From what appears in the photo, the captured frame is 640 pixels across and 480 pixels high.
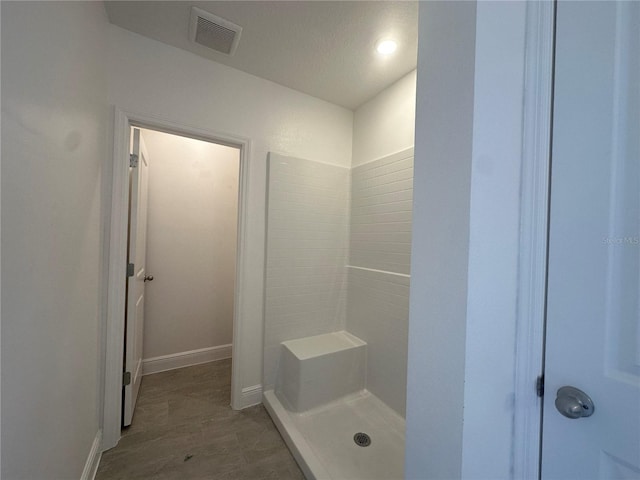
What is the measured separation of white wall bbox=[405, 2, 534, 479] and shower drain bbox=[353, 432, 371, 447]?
106 cm


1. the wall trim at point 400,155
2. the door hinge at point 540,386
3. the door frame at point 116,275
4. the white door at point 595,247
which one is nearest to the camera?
the white door at point 595,247

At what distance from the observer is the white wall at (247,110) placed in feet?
5.12

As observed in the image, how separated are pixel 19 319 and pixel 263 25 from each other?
5.78 ft

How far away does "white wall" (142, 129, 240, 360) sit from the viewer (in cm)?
240

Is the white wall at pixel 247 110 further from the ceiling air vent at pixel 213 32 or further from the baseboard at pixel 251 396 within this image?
the ceiling air vent at pixel 213 32

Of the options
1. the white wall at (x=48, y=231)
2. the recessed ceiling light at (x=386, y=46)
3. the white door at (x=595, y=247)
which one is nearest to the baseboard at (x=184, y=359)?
the white wall at (x=48, y=231)

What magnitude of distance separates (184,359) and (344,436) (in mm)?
1768

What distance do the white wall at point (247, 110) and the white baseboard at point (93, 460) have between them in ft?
2.72

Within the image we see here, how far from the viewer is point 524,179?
64 centimetres

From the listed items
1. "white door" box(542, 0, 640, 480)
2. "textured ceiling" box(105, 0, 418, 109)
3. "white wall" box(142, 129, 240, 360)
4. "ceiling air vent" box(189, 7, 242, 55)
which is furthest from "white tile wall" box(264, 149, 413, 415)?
"white door" box(542, 0, 640, 480)

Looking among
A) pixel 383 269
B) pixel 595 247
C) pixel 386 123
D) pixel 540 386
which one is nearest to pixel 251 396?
pixel 383 269

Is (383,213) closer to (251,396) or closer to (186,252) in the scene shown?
(251,396)

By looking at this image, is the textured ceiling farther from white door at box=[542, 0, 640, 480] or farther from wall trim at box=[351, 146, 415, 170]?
white door at box=[542, 0, 640, 480]

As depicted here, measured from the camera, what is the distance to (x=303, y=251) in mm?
2121
